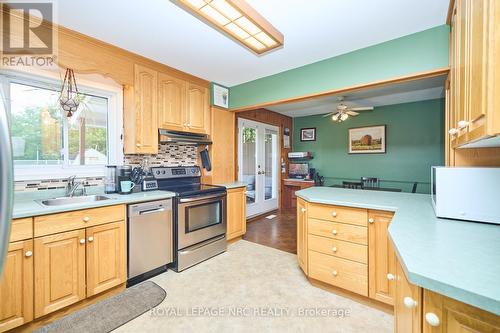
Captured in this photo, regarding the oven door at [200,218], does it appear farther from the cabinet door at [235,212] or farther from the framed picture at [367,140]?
the framed picture at [367,140]

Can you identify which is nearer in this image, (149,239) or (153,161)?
(149,239)

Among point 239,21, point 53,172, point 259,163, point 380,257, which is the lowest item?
point 380,257

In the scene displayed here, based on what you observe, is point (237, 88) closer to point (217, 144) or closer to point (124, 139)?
point (217, 144)

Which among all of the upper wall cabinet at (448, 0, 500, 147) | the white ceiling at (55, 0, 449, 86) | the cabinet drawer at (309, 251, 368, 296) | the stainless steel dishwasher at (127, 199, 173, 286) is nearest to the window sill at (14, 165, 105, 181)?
the stainless steel dishwasher at (127, 199, 173, 286)

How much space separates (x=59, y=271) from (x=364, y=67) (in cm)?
335

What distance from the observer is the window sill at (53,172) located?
2.03 meters

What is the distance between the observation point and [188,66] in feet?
9.33

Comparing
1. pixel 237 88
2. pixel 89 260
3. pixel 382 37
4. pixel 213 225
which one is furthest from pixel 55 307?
pixel 382 37

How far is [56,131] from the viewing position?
2.31 metres

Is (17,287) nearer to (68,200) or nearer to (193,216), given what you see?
(68,200)

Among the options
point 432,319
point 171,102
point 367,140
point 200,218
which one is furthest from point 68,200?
point 367,140

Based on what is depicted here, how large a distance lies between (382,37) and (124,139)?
9.93ft

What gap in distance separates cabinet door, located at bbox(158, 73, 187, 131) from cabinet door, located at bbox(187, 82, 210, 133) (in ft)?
0.32

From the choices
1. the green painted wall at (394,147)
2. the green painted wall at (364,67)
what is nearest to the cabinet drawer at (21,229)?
the green painted wall at (364,67)
